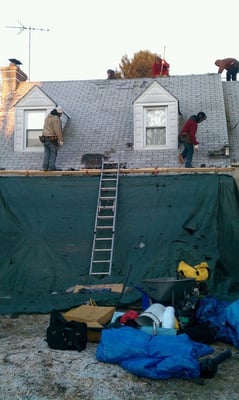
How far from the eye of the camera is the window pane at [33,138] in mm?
13070

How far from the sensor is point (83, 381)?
17.3 feet

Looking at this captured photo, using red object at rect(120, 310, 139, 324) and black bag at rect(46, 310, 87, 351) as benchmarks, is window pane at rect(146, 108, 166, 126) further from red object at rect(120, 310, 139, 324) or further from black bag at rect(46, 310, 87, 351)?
black bag at rect(46, 310, 87, 351)

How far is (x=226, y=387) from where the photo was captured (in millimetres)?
5246

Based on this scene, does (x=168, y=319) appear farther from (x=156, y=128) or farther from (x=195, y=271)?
(x=156, y=128)

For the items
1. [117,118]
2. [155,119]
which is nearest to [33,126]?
[117,118]

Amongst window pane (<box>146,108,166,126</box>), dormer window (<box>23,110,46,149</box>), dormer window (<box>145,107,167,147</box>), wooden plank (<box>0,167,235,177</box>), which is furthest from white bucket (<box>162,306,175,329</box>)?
dormer window (<box>23,110,46,149</box>)

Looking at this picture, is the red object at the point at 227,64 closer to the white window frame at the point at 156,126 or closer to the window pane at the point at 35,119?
the white window frame at the point at 156,126

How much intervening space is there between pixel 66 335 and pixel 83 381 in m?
1.09

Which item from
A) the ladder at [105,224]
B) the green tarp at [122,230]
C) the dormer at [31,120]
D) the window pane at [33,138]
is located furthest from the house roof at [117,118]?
the green tarp at [122,230]

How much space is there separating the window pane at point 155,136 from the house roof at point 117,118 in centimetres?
33

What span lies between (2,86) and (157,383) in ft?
40.3

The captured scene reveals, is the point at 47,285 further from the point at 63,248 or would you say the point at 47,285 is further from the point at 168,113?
the point at 168,113

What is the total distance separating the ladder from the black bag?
3.23m

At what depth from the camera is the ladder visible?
386 inches
